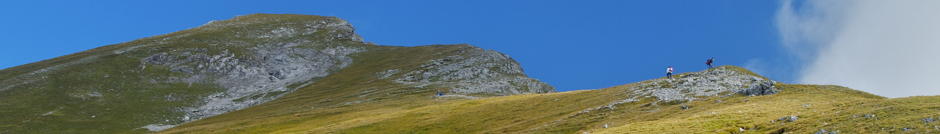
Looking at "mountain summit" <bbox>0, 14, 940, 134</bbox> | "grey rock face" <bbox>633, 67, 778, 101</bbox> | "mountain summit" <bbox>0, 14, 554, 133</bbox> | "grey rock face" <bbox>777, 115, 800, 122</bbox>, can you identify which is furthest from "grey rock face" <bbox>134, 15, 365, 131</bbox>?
"grey rock face" <bbox>777, 115, 800, 122</bbox>

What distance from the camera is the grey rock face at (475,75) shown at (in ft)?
462

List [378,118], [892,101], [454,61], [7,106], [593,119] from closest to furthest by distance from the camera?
[892,101] < [593,119] < [378,118] < [7,106] < [454,61]

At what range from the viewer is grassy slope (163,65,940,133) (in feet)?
132

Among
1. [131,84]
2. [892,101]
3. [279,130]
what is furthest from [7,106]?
[892,101]

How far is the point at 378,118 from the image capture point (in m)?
85.5

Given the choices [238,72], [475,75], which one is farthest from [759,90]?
[238,72]

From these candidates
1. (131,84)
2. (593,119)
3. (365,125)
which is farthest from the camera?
(131,84)

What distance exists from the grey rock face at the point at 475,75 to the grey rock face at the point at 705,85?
5779cm

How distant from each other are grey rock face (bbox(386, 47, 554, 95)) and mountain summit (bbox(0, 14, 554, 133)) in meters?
0.30

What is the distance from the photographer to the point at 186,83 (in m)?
162

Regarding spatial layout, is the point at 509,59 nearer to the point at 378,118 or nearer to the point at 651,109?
the point at 378,118

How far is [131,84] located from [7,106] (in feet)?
106

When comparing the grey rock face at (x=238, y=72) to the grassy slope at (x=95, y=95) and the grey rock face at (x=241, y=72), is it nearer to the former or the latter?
the grey rock face at (x=241, y=72)

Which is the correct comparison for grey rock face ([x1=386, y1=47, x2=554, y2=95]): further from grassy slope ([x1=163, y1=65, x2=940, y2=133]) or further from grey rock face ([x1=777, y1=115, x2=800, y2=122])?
grey rock face ([x1=777, y1=115, x2=800, y2=122])
